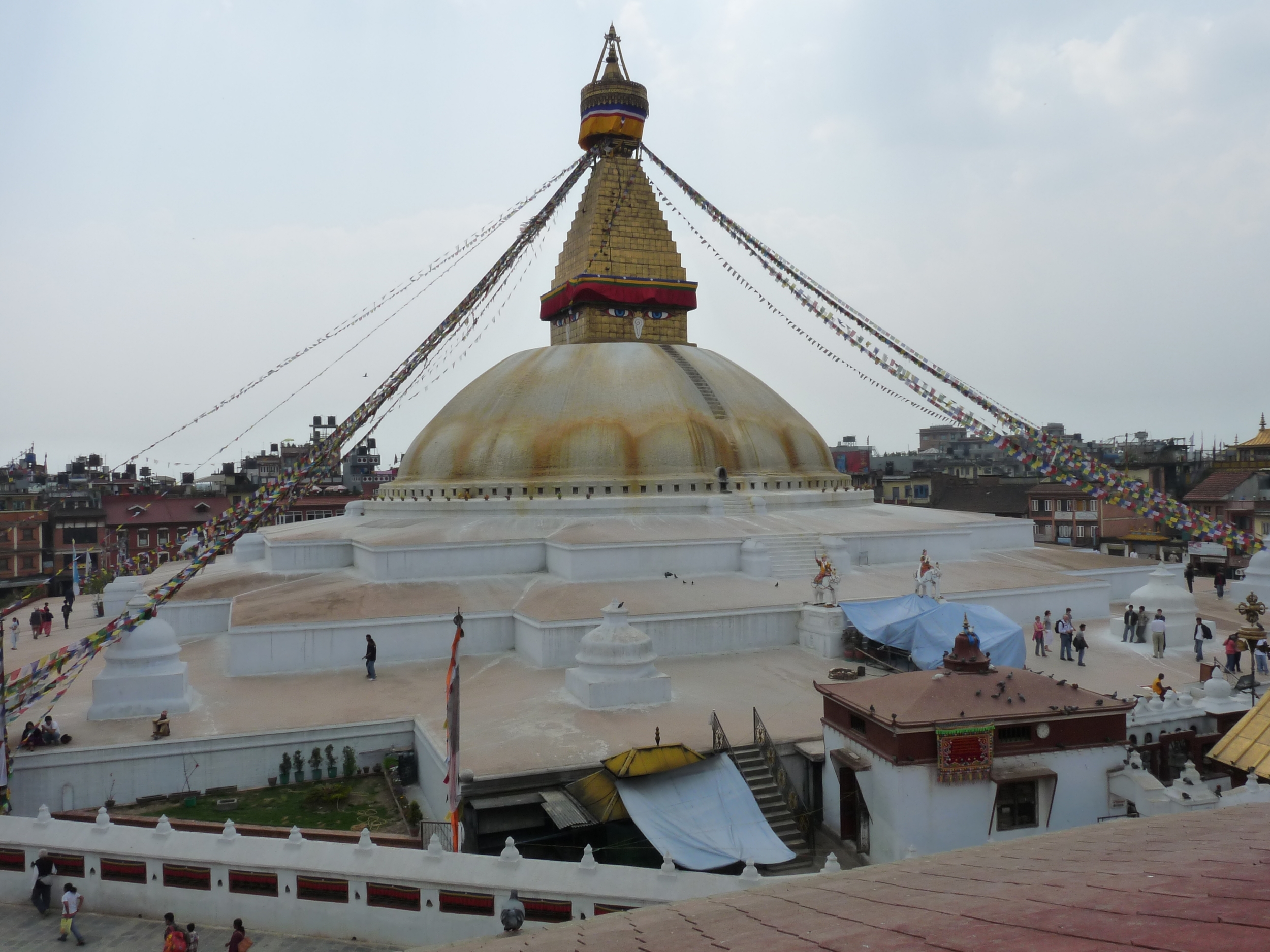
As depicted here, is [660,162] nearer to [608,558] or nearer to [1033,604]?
[608,558]

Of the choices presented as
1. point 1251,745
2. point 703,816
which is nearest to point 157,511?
point 703,816

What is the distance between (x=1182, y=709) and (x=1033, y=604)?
5060mm

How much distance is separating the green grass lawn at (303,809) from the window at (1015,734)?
17.9 feet

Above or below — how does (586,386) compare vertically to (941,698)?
above

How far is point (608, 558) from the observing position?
47.5 feet

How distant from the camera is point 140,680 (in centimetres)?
1004

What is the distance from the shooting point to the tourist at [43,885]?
6973 mm

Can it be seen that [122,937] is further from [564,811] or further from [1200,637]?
[1200,637]

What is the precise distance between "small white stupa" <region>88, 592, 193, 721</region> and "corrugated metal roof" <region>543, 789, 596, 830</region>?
509 cm

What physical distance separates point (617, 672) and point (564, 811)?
301cm

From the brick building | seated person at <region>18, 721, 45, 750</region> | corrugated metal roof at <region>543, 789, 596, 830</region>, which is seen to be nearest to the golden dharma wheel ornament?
corrugated metal roof at <region>543, 789, 596, 830</region>

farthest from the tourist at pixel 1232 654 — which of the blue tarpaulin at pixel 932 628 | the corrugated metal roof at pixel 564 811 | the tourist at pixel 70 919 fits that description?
the tourist at pixel 70 919

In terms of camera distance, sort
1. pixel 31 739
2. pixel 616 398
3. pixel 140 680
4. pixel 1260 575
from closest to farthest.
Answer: pixel 31 739
pixel 140 680
pixel 1260 575
pixel 616 398

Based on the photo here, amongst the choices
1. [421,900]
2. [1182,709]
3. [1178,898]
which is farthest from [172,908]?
[1182,709]
